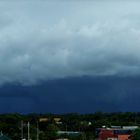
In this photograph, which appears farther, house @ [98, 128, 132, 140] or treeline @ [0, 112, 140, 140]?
house @ [98, 128, 132, 140]

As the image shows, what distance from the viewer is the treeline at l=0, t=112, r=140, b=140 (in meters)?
90.5

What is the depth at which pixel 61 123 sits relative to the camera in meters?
135

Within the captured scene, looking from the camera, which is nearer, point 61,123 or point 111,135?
point 111,135

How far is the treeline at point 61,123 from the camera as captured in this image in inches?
3563

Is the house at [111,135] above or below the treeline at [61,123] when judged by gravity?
below

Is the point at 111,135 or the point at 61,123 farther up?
the point at 61,123

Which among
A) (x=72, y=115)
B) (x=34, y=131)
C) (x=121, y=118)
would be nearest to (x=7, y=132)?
(x=34, y=131)

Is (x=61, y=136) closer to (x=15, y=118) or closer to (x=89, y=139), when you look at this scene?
(x=89, y=139)

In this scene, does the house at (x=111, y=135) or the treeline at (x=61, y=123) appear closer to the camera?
the treeline at (x=61, y=123)

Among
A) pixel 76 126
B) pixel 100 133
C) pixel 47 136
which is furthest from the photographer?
pixel 76 126

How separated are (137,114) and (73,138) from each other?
78172 millimetres

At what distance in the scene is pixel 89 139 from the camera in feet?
311

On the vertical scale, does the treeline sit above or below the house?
above

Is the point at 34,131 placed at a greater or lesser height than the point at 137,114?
lesser
